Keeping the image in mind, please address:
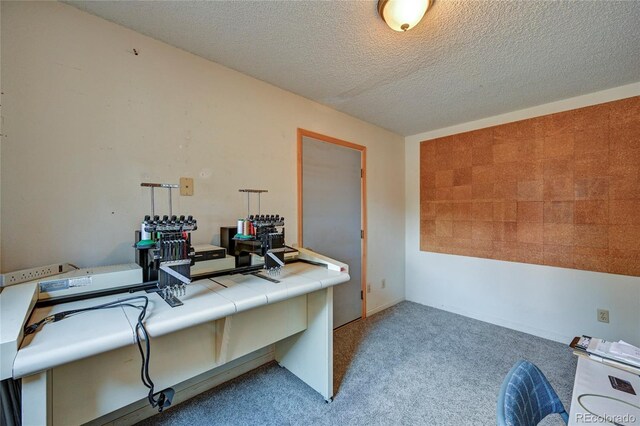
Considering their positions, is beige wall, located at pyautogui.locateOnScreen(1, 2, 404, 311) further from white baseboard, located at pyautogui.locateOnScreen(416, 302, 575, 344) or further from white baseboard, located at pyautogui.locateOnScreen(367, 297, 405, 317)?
white baseboard, located at pyautogui.locateOnScreen(416, 302, 575, 344)

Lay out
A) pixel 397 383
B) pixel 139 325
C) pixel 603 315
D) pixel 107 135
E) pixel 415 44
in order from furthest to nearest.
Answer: pixel 603 315 < pixel 397 383 < pixel 415 44 < pixel 107 135 < pixel 139 325

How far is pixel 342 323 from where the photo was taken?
9.49 ft

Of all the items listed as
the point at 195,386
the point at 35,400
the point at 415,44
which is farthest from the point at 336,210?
the point at 35,400

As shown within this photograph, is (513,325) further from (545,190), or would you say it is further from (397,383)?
(397,383)

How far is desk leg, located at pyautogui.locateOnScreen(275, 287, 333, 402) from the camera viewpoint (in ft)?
5.73

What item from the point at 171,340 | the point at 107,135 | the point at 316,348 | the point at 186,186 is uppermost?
the point at 107,135

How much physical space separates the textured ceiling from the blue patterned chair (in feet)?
5.79

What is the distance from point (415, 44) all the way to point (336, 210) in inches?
64.5

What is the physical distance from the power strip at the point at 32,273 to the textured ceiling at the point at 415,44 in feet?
4.67

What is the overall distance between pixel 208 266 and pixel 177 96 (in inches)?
46.6

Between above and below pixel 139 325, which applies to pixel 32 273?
above

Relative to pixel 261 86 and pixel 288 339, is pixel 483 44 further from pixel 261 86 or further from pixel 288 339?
pixel 288 339

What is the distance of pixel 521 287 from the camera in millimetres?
2793

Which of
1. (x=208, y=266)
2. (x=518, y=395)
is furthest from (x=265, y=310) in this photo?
(x=518, y=395)
